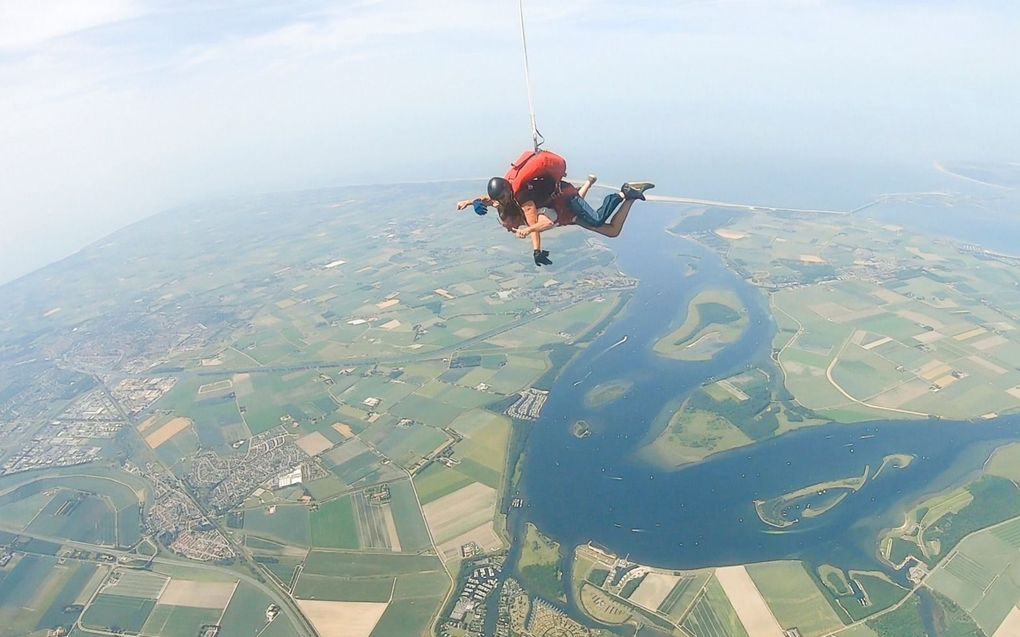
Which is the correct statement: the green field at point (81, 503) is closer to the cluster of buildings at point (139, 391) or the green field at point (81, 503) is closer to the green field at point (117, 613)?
the green field at point (117, 613)

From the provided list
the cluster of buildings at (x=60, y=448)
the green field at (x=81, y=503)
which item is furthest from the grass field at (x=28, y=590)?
the cluster of buildings at (x=60, y=448)

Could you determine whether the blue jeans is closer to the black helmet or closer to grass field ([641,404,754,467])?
the black helmet

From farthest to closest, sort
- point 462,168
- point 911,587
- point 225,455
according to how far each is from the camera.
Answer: point 462,168
point 225,455
point 911,587

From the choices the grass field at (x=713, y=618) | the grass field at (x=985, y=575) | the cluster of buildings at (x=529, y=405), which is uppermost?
the grass field at (x=713, y=618)

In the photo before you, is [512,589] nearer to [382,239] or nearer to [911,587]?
[911,587]

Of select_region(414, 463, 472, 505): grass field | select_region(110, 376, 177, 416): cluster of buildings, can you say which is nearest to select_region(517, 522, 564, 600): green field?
select_region(414, 463, 472, 505): grass field

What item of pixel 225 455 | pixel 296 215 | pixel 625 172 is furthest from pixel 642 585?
pixel 296 215
